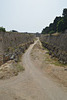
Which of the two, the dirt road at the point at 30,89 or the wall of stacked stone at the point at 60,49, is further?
the wall of stacked stone at the point at 60,49

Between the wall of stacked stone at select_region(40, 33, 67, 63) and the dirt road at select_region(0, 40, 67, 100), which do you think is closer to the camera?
the dirt road at select_region(0, 40, 67, 100)

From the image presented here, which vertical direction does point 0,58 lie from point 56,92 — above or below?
above

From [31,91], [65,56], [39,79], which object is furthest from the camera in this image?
[65,56]

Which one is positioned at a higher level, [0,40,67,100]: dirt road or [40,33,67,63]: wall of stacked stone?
[40,33,67,63]: wall of stacked stone

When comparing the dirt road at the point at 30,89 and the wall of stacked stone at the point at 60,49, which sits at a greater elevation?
the wall of stacked stone at the point at 60,49

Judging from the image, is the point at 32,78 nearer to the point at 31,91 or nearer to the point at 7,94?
the point at 31,91

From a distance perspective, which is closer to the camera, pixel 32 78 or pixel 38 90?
pixel 38 90

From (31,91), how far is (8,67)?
→ 4074 millimetres

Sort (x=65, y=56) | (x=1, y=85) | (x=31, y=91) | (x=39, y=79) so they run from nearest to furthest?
(x=31, y=91), (x=1, y=85), (x=39, y=79), (x=65, y=56)

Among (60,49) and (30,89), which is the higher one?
(60,49)

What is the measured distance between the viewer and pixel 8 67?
9734mm

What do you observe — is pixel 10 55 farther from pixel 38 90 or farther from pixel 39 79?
pixel 38 90

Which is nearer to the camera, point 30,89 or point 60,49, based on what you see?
point 30,89

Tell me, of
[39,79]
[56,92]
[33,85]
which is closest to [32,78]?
[39,79]
